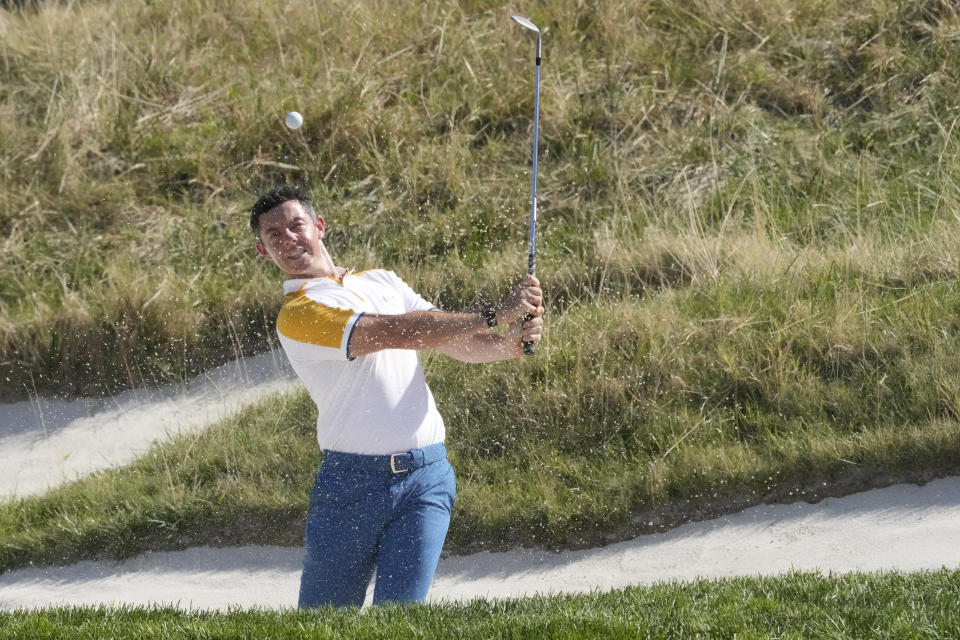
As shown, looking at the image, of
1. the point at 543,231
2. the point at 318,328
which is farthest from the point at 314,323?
the point at 543,231

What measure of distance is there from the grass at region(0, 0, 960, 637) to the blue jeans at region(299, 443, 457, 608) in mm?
2234

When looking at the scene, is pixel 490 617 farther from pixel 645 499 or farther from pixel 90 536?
pixel 90 536

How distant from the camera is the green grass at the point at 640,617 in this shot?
4.02 metres

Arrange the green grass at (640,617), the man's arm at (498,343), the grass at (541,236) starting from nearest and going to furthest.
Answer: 1. the green grass at (640,617)
2. the man's arm at (498,343)
3. the grass at (541,236)

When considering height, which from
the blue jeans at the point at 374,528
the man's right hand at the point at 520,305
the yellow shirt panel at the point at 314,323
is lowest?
the blue jeans at the point at 374,528

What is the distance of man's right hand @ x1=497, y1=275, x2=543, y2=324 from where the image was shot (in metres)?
4.27

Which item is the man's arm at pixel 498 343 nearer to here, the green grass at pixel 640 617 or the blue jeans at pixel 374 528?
the blue jeans at pixel 374 528

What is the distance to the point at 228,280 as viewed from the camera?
912 centimetres

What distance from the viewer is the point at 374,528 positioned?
4148mm

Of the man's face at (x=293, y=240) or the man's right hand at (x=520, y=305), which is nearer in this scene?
the man's right hand at (x=520, y=305)

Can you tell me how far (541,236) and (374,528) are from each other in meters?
5.13

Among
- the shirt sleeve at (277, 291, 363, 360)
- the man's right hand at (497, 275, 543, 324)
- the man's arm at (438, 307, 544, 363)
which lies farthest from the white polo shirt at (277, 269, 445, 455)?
the man's right hand at (497, 275, 543, 324)

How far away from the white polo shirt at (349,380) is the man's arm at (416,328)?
48mm

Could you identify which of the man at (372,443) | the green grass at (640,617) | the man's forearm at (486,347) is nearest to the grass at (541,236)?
the green grass at (640,617)
